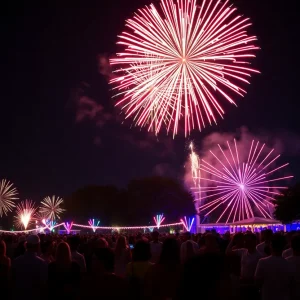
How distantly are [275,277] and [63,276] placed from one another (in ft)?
9.15

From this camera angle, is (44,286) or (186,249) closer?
(44,286)

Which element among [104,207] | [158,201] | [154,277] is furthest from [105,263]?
[104,207]

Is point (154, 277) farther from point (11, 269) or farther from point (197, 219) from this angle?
point (197, 219)

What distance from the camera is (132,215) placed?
92.6 meters

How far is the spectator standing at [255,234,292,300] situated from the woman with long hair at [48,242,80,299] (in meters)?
2.43

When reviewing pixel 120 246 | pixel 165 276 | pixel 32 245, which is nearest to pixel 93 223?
pixel 120 246

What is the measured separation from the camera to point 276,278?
682 cm

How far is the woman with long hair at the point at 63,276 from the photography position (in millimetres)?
6852

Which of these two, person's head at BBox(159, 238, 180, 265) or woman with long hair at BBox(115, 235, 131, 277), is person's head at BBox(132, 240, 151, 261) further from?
woman with long hair at BBox(115, 235, 131, 277)

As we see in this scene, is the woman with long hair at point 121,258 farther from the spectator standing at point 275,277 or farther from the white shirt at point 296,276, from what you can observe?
the white shirt at point 296,276

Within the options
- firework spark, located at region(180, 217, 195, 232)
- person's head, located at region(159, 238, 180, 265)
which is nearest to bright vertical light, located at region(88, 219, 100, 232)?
firework spark, located at region(180, 217, 195, 232)

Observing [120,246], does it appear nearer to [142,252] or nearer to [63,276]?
[142,252]

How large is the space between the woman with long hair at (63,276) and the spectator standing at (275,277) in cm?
243

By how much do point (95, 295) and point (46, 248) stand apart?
5964 millimetres
